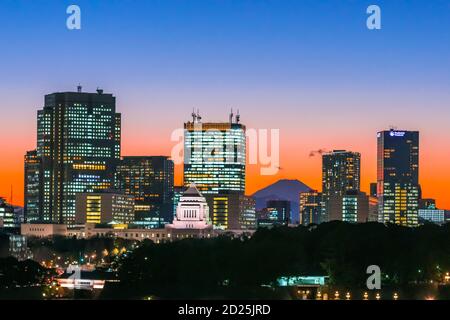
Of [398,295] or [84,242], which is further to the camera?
[84,242]

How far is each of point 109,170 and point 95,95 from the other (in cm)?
1022

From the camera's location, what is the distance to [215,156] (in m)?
172

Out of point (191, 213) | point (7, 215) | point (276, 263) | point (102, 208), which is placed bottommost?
point (276, 263)

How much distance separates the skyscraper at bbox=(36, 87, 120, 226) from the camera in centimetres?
18612

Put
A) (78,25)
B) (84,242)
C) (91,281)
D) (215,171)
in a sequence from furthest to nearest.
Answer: (215,171), (84,242), (91,281), (78,25)

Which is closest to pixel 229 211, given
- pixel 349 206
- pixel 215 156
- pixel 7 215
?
pixel 215 156

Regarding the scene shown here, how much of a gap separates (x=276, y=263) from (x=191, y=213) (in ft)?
291

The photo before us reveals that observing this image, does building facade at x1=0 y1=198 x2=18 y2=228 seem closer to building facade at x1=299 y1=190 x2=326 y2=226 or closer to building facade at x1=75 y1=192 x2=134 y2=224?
building facade at x1=75 y1=192 x2=134 y2=224

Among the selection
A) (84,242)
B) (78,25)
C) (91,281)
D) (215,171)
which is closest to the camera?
(78,25)

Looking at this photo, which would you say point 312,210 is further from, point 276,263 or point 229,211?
point 276,263
